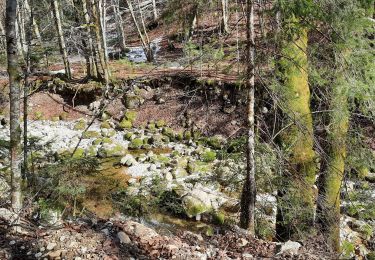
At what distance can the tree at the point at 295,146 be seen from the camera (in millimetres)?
5130

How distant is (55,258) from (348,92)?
4551 millimetres

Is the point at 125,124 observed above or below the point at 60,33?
below

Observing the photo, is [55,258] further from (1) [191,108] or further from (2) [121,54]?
(2) [121,54]

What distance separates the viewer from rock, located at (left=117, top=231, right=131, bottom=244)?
449 centimetres

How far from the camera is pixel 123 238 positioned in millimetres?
4535

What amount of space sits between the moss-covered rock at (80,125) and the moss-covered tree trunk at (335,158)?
1044 cm

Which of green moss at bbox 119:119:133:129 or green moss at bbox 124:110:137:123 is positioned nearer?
green moss at bbox 119:119:133:129

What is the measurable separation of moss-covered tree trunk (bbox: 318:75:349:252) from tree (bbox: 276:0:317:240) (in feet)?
0.98

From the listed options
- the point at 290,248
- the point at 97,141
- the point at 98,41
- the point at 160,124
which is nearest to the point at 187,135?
the point at 160,124

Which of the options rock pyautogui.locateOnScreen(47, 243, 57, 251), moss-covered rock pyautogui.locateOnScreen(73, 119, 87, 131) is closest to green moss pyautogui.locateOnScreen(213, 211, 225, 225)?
rock pyautogui.locateOnScreen(47, 243, 57, 251)

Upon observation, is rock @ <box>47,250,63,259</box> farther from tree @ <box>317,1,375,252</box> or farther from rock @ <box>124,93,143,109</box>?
rock @ <box>124,93,143,109</box>

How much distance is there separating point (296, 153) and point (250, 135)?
1654mm

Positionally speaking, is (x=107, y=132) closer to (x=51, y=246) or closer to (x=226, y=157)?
(x=226, y=157)

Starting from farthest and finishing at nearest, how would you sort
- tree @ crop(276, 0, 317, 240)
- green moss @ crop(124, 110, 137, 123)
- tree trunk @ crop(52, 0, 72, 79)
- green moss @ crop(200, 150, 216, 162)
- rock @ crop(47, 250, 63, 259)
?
green moss @ crop(124, 110, 137, 123), tree trunk @ crop(52, 0, 72, 79), green moss @ crop(200, 150, 216, 162), tree @ crop(276, 0, 317, 240), rock @ crop(47, 250, 63, 259)
